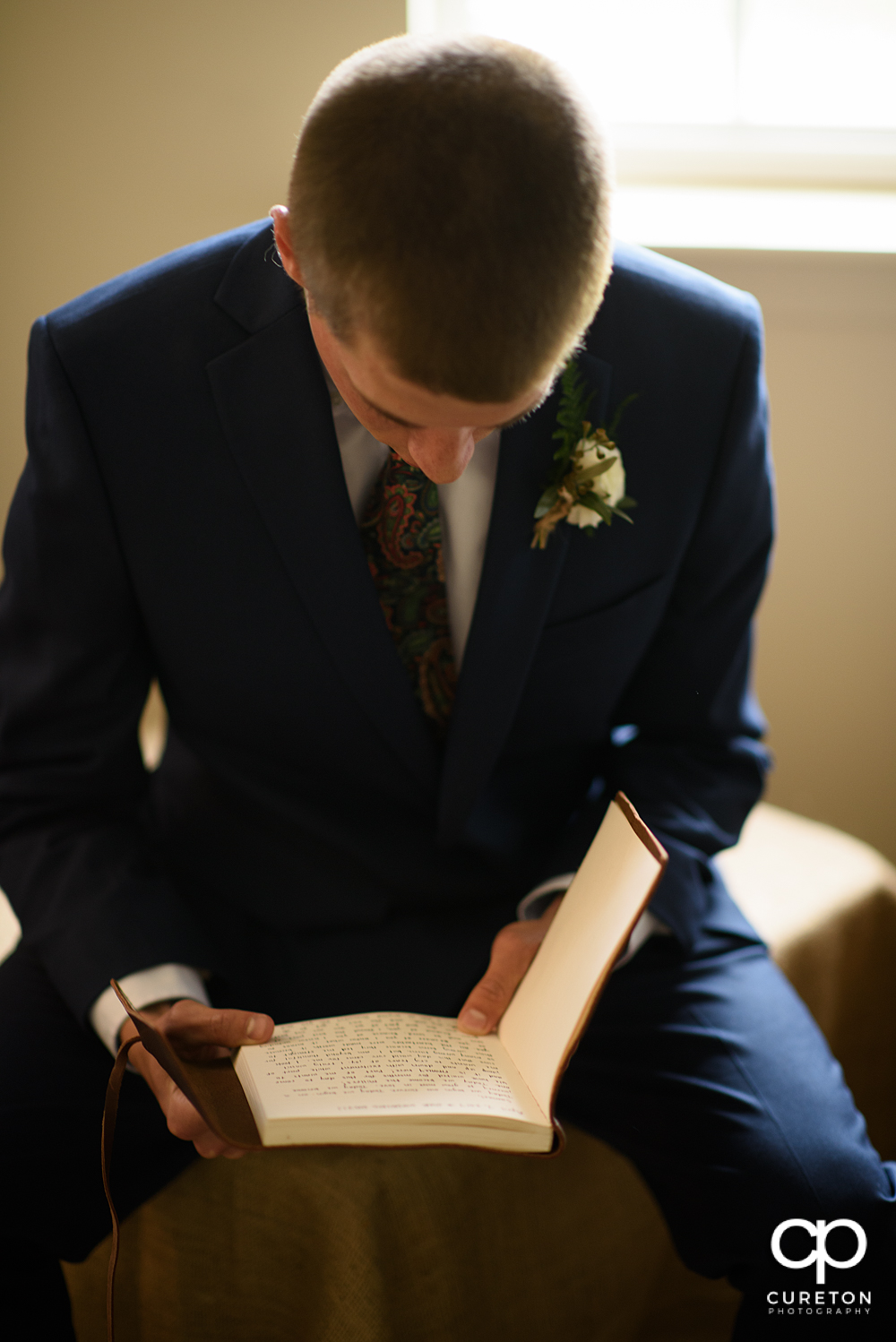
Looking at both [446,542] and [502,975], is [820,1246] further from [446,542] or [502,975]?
[446,542]

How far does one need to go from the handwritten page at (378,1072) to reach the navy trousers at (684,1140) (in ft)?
0.76

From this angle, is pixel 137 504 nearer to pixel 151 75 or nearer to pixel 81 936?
pixel 81 936

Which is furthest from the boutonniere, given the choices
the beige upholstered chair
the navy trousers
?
the beige upholstered chair

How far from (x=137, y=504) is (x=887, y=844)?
1.58 metres

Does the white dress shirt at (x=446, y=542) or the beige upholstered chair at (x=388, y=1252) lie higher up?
the white dress shirt at (x=446, y=542)

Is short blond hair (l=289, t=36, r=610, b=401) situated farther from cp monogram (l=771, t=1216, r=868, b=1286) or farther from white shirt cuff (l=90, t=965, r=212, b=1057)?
cp monogram (l=771, t=1216, r=868, b=1286)

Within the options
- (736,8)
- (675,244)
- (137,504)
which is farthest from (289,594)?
(736,8)

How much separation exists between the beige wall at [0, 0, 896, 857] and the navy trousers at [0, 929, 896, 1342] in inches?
36.6

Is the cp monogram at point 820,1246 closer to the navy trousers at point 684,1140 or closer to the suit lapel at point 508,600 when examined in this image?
the navy trousers at point 684,1140

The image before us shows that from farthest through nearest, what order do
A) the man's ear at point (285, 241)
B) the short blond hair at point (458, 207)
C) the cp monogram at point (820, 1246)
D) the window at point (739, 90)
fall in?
1. the window at point (739, 90)
2. the cp monogram at point (820, 1246)
3. the man's ear at point (285, 241)
4. the short blond hair at point (458, 207)

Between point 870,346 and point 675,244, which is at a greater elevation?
point 675,244

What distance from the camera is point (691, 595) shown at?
107 cm

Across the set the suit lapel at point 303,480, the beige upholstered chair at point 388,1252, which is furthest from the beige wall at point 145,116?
the beige upholstered chair at point 388,1252

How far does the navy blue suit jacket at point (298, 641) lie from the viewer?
884 millimetres
